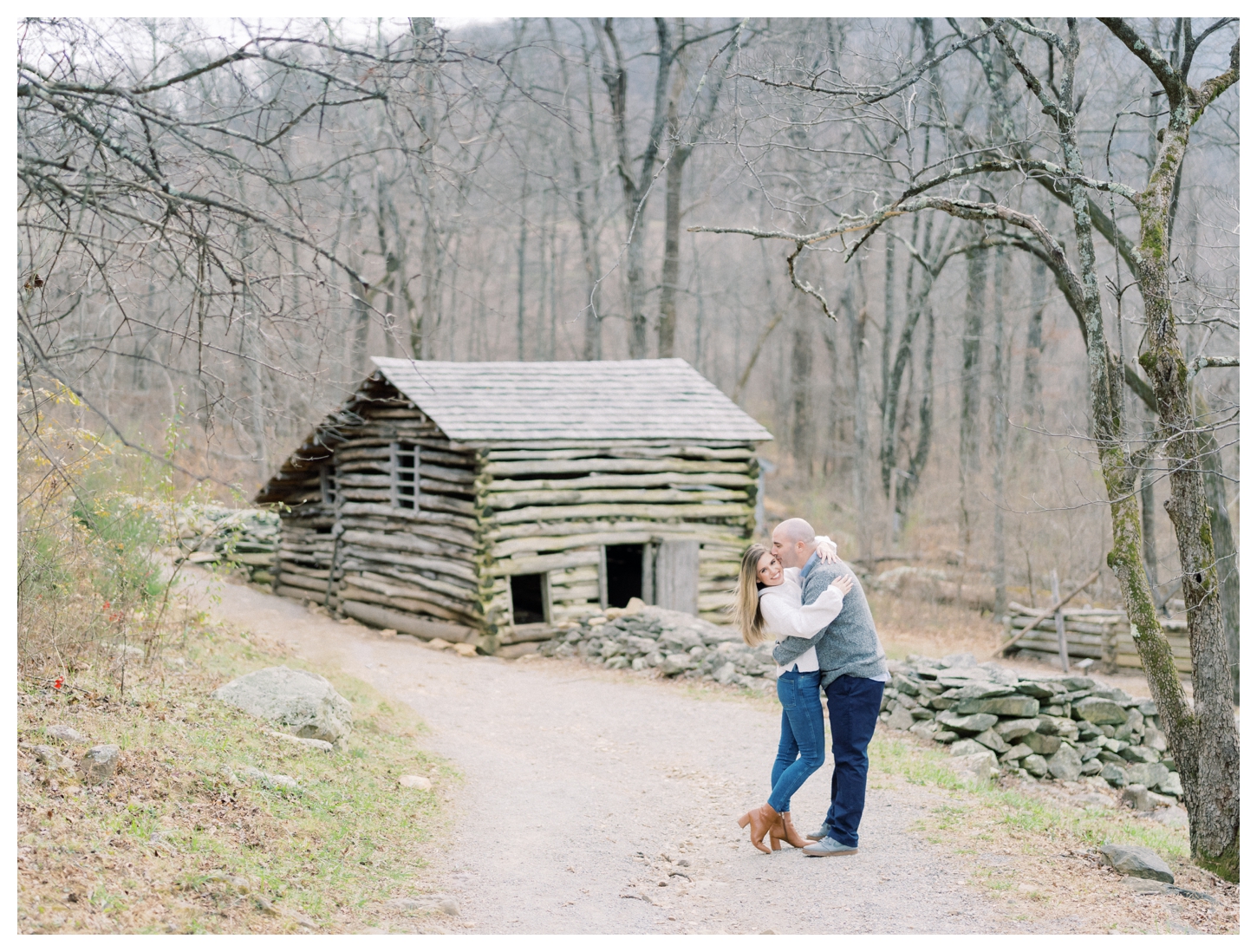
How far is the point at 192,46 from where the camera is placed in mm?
6352

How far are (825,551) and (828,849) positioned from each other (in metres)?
1.53

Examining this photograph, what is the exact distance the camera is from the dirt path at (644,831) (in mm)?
4629

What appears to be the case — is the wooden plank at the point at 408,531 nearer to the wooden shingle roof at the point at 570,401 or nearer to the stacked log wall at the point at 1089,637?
the wooden shingle roof at the point at 570,401

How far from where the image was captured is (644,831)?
622 centimetres

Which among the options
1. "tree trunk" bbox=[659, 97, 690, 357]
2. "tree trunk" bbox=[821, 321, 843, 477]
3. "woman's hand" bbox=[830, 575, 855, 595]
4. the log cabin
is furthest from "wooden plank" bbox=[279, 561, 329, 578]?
"tree trunk" bbox=[821, 321, 843, 477]

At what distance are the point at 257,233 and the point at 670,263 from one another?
58.9ft

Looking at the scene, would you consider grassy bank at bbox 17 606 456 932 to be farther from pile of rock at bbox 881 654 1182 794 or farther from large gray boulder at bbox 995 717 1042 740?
large gray boulder at bbox 995 717 1042 740

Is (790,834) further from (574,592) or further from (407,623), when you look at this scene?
(407,623)

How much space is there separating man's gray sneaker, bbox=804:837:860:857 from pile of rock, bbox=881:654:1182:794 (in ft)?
13.8

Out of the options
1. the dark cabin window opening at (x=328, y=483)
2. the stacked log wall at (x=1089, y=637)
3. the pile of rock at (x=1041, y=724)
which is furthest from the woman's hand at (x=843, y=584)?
the dark cabin window opening at (x=328, y=483)

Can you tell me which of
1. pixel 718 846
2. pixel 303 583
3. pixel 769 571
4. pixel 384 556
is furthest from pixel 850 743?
pixel 303 583

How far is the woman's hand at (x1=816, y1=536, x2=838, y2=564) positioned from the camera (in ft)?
16.8
